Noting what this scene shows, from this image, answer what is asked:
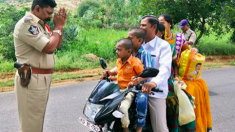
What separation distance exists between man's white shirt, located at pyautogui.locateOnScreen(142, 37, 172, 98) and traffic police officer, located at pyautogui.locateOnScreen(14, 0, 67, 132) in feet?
3.28

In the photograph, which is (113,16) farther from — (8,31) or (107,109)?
(107,109)

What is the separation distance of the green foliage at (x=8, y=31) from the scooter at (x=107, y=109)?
740cm

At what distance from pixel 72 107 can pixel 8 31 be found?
549 centimetres

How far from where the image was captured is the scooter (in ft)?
8.32

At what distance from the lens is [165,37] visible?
4.06 meters

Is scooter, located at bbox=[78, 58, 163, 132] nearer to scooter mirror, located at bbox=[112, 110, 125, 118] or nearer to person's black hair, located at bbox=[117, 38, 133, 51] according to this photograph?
scooter mirror, located at bbox=[112, 110, 125, 118]

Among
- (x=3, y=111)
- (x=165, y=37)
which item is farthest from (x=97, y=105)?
(x=3, y=111)

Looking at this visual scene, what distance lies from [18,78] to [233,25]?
42.7 feet

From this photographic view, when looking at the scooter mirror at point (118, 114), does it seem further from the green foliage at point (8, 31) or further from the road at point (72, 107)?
the green foliage at point (8, 31)

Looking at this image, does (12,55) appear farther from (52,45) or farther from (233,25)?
(233,25)

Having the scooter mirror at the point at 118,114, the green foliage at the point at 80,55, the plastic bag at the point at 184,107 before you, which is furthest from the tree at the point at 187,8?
the scooter mirror at the point at 118,114

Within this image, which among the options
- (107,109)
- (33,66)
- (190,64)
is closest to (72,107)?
(190,64)

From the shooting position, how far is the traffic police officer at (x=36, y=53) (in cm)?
257

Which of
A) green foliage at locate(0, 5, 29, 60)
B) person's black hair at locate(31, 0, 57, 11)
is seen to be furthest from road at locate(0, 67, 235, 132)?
green foliage at locate(0, 5, 29, 60)
